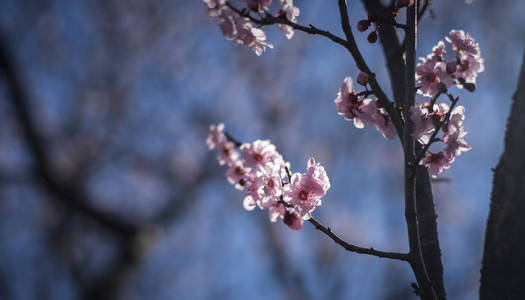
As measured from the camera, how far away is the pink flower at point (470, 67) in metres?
1.59

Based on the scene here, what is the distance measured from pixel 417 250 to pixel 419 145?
0.41 m

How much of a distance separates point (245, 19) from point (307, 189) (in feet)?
2.32

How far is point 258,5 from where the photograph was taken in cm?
140

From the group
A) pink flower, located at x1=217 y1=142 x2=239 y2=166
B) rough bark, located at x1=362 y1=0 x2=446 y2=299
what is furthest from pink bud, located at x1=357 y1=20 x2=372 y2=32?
pink flower, located at x1=217 y1=142 x2=239 y2=166

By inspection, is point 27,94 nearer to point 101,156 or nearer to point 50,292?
point 101,156

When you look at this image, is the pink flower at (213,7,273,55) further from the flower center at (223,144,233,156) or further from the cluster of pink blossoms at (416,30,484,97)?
the flower center at (223,144,233,156)

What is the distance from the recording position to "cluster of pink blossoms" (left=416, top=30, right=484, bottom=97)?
1.46 metres

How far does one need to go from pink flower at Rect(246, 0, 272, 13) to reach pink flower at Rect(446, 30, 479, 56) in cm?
80

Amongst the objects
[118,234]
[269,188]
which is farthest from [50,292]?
[269,188]

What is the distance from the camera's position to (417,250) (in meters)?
1.11

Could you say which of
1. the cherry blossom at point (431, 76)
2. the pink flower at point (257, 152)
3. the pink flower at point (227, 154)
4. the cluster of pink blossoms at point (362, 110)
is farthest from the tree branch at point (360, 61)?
the pink flower at point (227, 154)

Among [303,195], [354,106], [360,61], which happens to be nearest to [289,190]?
[303,195]

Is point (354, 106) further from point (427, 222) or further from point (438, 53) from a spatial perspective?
point (427, 222)

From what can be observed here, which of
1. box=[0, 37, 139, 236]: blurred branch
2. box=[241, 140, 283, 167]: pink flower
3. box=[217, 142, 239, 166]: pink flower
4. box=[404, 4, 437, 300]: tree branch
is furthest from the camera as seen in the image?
box=[0, 37, 139, 236]: blurred branch
